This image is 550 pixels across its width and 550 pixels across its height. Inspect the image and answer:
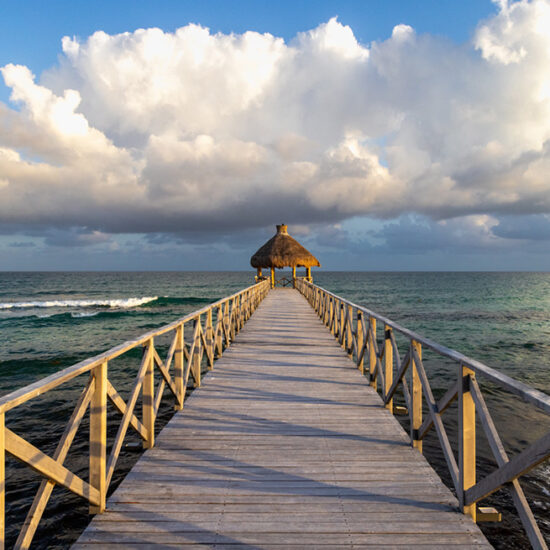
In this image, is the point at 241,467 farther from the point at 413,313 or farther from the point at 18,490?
the point at 413,313

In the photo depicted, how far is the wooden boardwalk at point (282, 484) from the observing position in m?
2.11

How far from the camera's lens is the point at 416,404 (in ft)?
11.1

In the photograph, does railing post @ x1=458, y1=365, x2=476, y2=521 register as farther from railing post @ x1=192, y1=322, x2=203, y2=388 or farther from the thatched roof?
the thatched roof

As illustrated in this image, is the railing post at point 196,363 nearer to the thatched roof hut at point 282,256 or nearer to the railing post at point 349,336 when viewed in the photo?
the railing post at point 349,336

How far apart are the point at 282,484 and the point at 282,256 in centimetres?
2054

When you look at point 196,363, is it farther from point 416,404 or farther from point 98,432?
point 416,404

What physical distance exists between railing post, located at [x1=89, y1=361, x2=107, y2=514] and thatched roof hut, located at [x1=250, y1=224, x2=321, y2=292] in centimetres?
2047

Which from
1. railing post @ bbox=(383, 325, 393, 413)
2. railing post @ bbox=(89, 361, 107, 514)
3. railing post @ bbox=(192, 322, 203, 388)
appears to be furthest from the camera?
railing post @ bbox=(192, 322, 203, 388)

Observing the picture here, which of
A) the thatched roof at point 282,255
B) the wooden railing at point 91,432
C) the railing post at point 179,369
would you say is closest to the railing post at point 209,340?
the railing post at point 179,369

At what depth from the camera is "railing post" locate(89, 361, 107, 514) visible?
2332 millimetres

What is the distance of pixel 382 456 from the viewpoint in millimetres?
3053

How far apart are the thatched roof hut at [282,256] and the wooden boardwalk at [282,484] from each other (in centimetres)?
1830

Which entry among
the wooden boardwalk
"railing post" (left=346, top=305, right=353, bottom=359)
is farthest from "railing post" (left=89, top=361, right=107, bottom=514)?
"railing post" (left=346, top=305, right=353, bottom=359)

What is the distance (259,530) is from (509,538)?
313 cm
